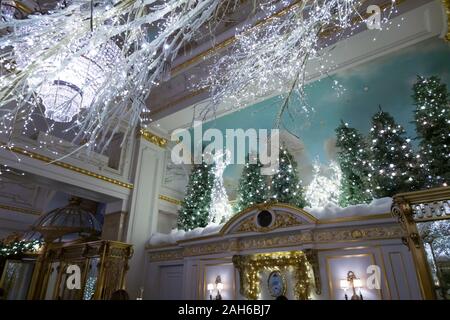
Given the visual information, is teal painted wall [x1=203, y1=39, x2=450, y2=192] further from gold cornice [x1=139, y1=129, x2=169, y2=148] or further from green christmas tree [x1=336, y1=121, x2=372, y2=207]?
gold cornice [x1=139, y1=129, x2=169, y2=148]

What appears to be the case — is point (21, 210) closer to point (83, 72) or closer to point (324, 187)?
point (83, 72)

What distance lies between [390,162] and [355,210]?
4.31 feet

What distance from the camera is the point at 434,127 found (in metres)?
5.73

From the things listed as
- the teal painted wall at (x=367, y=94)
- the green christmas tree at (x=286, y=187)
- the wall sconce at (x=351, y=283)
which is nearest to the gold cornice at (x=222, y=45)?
the teal painted wall at (x=367, y=94)

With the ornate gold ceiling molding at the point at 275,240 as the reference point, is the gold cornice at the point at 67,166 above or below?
above

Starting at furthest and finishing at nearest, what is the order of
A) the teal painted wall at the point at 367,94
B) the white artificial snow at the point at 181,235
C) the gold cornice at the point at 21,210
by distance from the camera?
the gold cornice at the point at 21,210
the white artificial snow at the point at 181,235
the teal painted wall at the point at 367,94

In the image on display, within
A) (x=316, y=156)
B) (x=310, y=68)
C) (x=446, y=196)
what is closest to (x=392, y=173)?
(x=446, y=196)

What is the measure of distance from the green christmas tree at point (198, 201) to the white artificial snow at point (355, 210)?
3.65 metres

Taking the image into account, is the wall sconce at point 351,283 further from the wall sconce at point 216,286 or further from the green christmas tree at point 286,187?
the wall sconce at point 216,286

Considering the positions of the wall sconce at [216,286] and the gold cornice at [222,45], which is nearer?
the gold cornice at [222,45]

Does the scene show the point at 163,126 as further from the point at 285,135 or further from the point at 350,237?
the point at 350,237

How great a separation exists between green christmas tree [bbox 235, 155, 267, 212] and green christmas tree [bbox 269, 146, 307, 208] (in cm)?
41

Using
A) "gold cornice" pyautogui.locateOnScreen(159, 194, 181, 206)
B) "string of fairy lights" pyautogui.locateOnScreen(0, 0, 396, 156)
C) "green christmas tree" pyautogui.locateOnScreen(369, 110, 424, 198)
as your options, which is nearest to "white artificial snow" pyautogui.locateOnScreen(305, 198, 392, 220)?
"green christmas tree" pyautogui.locateOnScreen(369, 110, 424, 198)

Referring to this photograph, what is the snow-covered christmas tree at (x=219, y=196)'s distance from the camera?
917 centimetres
